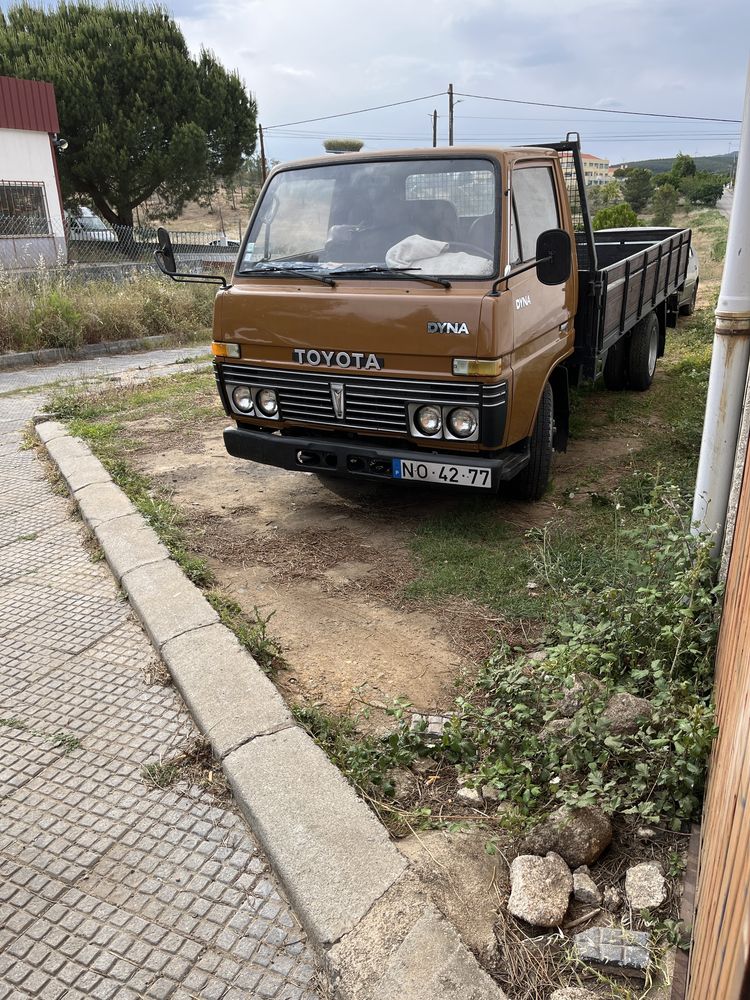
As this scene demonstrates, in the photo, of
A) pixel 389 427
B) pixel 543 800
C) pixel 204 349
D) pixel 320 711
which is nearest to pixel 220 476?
pixel 389 427

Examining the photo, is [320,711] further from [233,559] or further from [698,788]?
[233,559]

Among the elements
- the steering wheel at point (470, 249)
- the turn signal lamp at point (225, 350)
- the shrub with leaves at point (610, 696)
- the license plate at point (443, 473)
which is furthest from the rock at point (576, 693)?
the turn signal lamp at point (225, 350)

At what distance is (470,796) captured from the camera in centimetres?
272

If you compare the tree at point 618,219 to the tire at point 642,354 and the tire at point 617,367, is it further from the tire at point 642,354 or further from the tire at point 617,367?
the tire at point 617,367

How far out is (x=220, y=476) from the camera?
20.6 feet

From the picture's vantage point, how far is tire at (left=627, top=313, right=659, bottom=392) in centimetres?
814

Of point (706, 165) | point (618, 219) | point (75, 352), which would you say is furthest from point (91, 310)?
point (706, 165)

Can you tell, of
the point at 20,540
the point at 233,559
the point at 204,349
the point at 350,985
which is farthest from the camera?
the point at 204,349

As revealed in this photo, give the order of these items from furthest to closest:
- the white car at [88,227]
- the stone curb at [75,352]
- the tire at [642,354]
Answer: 1. the white car at [88,227]
2. the stone curb at [75,352]
3. the tire at [642,354]

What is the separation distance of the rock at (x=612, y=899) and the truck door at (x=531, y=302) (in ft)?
8.93

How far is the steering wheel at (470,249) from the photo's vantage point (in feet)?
14.8

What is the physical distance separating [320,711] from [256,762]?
0.43 metres

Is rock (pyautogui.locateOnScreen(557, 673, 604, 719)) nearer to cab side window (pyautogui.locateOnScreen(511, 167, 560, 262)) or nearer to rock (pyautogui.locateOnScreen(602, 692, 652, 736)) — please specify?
rock (pyautogui.locateOnScreen(602, 692, 652, 736))

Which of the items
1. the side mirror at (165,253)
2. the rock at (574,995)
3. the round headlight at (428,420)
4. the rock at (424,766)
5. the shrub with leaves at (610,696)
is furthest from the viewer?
the side mirror at (165,253)
